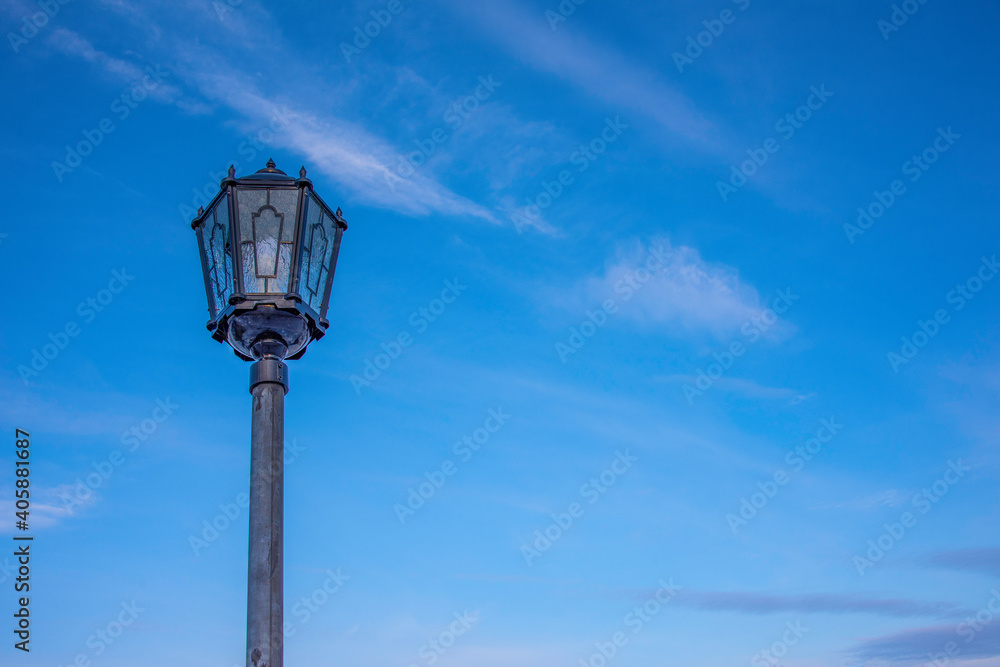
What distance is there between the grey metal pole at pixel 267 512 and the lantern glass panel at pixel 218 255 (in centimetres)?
44

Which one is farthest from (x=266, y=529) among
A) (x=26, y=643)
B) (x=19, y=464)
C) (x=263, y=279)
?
(x=26, y=643)

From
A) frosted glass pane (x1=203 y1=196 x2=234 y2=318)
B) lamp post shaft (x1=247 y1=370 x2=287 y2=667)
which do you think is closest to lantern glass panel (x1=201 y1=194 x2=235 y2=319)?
frosted glass pane (x1=203 y1=196 x2=234 y2=318)

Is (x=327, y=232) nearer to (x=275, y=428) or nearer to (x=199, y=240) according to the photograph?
(x=199, y=240)

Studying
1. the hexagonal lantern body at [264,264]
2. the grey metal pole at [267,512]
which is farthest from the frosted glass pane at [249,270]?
the grey metal pole at [267,512]

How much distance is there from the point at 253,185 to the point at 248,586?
2.23m

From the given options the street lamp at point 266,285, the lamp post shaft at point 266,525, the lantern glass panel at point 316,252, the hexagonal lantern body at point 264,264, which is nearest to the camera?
the lamp post shaft at point 266,525

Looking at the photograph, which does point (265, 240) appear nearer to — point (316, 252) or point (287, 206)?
point (287, 206)

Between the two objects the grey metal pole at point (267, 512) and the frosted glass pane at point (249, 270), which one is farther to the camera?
the frosted glass pane at point (249, 270)

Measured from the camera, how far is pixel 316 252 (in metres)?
4.89

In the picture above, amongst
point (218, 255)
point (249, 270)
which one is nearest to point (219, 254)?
point (218, 255)

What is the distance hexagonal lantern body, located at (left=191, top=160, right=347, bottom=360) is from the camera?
461cm

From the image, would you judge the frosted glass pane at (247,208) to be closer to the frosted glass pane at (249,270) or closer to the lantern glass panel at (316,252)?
the frosted glass pane at (249,270)

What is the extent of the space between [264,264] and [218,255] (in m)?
0.38

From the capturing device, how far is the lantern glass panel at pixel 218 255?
4.73m
